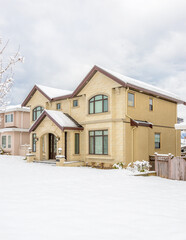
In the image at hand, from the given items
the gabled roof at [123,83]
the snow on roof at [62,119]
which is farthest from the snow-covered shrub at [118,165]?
the gabled roof at [123,83]

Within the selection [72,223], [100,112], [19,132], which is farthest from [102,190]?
[19,132]

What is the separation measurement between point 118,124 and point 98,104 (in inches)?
100

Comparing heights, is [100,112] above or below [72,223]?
above

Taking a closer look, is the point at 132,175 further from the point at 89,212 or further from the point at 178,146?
the point at 178,146

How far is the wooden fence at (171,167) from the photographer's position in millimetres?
14734

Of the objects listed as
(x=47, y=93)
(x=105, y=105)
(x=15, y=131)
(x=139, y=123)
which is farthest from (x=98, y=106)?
(x=15, y=131)

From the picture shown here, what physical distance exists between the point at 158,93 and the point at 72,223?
17128mm

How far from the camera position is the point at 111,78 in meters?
18.9

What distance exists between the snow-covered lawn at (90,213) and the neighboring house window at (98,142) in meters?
8.84

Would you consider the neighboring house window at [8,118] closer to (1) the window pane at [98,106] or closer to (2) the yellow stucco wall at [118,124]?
(2) the yellow stucco wall at [118,124]

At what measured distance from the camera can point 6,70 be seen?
9.83m

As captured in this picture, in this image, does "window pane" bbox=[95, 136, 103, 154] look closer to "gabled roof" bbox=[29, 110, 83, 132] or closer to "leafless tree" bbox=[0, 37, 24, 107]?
"gabled roof" bbox=[29, 110, 83, 132]

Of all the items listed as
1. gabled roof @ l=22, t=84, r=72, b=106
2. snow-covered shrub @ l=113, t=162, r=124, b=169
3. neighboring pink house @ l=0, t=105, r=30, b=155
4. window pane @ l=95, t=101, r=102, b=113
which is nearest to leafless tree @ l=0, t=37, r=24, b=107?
snow-covered shrub @ l=113, t=162, r=124, b=169

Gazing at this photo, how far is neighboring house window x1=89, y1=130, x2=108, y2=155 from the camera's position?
1950 centimetres
